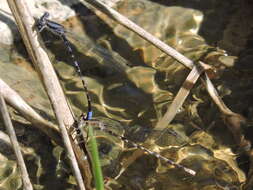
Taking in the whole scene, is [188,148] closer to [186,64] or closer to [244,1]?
[186,64]

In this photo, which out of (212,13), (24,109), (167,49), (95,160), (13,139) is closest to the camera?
(95,160)

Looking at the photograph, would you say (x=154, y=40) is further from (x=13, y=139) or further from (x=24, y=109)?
(x=13, y=139)

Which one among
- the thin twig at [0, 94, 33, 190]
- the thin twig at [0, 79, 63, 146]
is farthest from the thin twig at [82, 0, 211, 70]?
the thin twig at [0, 94, 33, 190]

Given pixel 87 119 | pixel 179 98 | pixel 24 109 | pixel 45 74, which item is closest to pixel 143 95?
pixel 179 98

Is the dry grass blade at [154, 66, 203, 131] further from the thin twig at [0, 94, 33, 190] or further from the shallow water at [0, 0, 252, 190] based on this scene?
the thin twig at [0, 94, 33, 190]

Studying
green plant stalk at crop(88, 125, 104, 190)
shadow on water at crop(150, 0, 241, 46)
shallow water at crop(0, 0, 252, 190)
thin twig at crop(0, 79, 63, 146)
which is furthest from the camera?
shadow on water at crop(150, 0, 241, 46)

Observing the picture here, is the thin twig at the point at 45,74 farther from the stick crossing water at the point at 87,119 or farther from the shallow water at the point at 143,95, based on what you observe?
the shallow water at the point at 143,95

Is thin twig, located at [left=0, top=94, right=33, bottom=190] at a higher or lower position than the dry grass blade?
higher

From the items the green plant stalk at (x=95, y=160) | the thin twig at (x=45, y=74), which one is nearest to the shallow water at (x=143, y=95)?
the thin twig at (x=45, y=74)

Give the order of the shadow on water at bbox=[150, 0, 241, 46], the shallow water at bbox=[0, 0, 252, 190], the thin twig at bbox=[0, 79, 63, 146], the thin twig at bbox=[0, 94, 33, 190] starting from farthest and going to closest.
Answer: the shadow on water at bbox=[150, 0, 241, 46], the shallow water at bbox=[0, 0, 252, 190], the thin twig at bbox=[0, 79, 63, 146], the thin twig at bbox=[0, 94, 33, 190]
